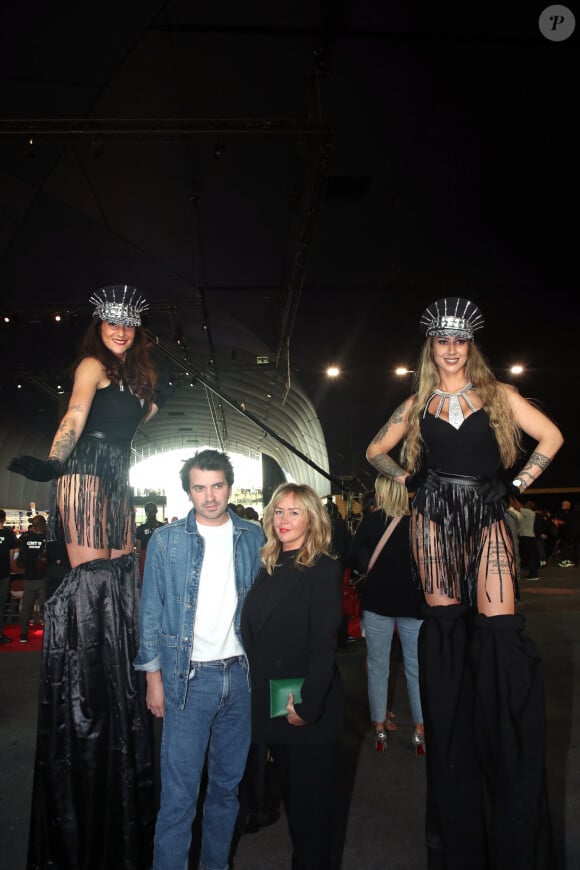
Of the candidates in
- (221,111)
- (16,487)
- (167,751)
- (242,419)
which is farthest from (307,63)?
(16,487)

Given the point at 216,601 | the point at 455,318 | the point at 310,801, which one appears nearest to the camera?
the point at 310,801

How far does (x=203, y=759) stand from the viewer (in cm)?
259

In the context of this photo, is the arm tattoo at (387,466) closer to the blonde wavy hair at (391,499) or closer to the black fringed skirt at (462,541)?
the black fringed skirt at (462,541)

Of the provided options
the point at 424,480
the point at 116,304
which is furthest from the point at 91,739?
the point at 116,304

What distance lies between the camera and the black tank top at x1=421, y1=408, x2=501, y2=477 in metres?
2.53

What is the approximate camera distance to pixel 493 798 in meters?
2.19

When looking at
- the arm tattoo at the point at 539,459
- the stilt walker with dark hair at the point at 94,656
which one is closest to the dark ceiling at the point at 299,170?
the stilt walker with dark hair at the point at 94,656

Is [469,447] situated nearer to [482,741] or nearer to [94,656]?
[482,741]

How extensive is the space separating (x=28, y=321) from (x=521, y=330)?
12.7 m

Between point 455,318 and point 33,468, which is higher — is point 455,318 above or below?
above

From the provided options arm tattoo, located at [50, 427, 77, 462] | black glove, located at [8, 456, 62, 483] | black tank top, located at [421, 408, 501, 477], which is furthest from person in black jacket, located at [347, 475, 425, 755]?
black glove, located at [8, 456, 62, 483]

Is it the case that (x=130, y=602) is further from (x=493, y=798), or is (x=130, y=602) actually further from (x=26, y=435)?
(x=26, y=435)

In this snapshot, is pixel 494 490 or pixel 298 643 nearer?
pixel 494 490

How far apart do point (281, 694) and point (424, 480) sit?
3.63 ft
